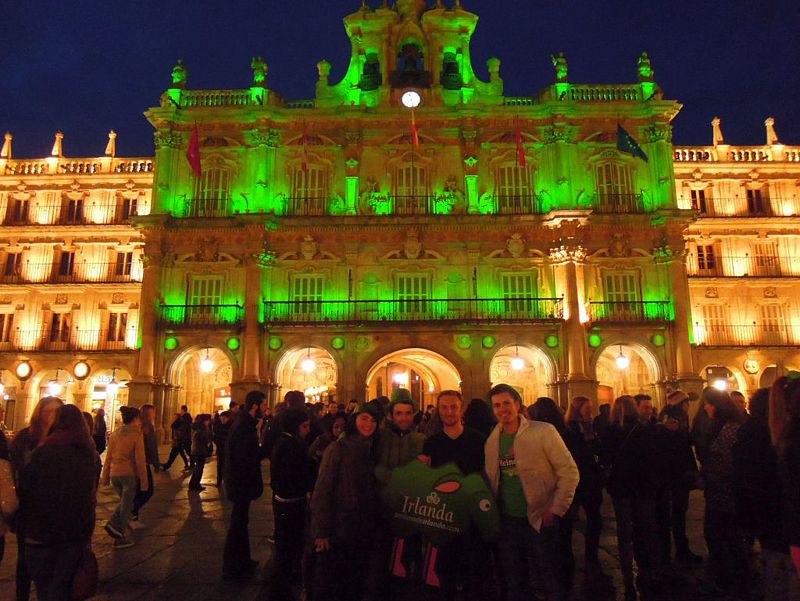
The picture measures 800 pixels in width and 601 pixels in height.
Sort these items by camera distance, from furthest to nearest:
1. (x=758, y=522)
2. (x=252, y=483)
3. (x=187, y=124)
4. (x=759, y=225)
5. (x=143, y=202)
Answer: (x=143, y=202) < (x=759, y=225) < (x=187, y=124) < (x=252, y=483) < (x=758, y=522)

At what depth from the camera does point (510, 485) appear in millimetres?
5332

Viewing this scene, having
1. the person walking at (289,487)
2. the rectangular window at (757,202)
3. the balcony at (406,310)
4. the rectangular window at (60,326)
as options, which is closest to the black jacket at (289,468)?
the person walking at (289,487)

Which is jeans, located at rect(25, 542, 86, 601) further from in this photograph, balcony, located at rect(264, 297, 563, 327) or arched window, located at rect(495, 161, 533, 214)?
arched window, located at rect(495, 161, 533, 214)

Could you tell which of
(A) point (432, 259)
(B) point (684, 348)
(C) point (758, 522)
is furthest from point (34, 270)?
(C) point (758, 522)

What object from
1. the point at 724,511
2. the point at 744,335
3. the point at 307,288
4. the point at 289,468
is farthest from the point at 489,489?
the point at 744,335

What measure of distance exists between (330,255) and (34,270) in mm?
16823

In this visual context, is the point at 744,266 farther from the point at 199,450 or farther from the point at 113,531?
the point at 113,531

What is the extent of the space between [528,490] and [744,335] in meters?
29.2

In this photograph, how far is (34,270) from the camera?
33062mm

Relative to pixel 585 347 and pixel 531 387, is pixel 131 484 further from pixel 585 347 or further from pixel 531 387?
pixel 531 387

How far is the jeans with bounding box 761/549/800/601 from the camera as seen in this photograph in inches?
182

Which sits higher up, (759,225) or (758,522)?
(759,225)

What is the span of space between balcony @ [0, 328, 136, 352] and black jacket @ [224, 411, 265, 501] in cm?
2678

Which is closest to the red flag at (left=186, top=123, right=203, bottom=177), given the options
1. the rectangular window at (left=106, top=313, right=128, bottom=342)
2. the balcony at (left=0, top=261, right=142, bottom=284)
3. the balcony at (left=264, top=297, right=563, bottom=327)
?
the balcony at (left=264, top=297, right=563, bottom=327)
